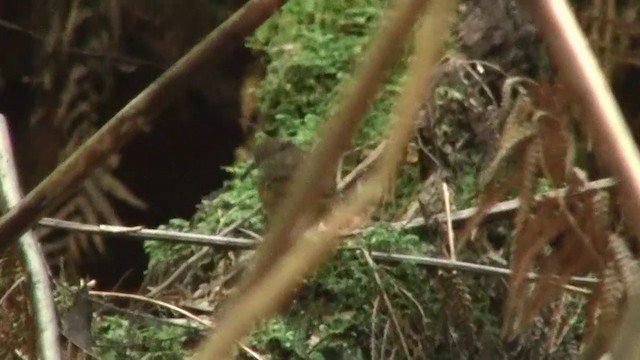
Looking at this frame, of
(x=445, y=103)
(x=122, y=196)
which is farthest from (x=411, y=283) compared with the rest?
(x=122, y=196)

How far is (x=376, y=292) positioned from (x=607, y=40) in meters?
0.35

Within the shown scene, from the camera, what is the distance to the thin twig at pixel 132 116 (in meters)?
0.34

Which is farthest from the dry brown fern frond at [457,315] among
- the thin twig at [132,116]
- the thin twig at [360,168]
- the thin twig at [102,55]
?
the thin twig at [102,55]

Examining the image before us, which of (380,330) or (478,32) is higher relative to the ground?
(478,32)

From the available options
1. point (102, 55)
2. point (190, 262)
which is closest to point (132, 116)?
point (190, 262)

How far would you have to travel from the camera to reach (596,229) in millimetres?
551

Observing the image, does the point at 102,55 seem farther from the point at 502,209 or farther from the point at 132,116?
the point at 132,116

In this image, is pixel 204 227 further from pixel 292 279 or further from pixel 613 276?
pixel 292 279

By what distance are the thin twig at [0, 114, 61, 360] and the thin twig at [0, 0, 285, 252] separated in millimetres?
112

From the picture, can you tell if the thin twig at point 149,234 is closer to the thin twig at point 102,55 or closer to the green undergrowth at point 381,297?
the green undergrowth at point 381,297

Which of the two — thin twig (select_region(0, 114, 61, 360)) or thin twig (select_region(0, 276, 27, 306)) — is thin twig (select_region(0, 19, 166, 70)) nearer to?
thin twig (select_region(0, 276, 27, 306))

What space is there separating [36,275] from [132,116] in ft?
0.67

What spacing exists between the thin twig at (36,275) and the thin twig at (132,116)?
0.37 feet

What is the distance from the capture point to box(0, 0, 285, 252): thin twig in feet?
1.10
